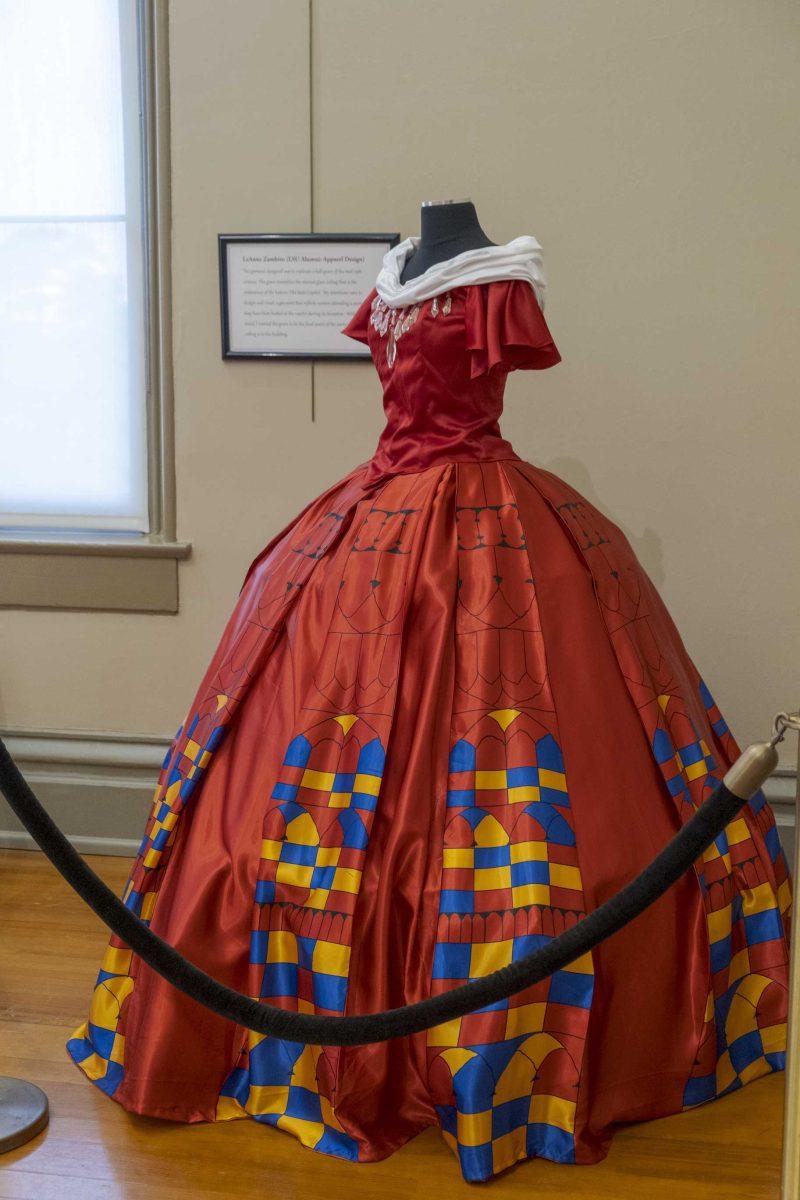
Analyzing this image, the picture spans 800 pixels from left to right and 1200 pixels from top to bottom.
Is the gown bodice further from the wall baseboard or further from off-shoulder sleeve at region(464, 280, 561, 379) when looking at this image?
the wall baseboard

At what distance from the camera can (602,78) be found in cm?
288

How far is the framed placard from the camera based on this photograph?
3.01 metres

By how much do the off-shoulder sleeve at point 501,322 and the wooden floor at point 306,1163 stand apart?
1.43 metres

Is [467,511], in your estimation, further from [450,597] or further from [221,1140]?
[221,1140]

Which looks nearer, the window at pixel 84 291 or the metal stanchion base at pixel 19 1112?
the metal stanchion base at pixel 19 1112

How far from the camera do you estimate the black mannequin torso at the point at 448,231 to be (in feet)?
7.73

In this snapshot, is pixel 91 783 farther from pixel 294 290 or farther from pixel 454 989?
pixel 454 989

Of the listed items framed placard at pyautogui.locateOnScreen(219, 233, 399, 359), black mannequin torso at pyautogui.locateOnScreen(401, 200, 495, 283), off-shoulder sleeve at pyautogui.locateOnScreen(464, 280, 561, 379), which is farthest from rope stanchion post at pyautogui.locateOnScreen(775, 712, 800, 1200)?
framed placard at pyautogui.locateOnScreen(219, 233, 399, 359)

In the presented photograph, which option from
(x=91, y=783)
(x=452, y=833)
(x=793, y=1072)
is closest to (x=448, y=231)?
(x=452, y=833)

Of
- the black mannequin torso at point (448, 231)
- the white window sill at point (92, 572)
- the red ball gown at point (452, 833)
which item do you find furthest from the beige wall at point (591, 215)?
the red ball gown at point (452, 833)

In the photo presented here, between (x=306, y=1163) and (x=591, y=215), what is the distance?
2.27 metres

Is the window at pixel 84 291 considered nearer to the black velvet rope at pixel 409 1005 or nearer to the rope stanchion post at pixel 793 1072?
the black velvet rope at pixel 409 1005

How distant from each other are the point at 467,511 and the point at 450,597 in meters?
0.21

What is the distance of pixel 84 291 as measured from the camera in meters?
3.21
